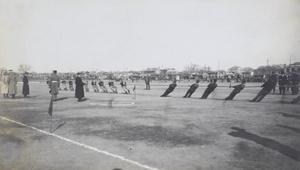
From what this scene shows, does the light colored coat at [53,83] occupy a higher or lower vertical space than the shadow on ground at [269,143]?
higher

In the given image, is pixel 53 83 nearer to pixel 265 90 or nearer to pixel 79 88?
pixel 79 88

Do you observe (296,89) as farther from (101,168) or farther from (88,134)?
(101,168)

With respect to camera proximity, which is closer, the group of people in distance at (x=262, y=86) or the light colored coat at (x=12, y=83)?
the group of people in distance at (x=262, y=86)

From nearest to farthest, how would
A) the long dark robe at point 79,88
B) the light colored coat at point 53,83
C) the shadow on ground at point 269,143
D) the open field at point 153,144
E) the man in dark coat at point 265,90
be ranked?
the open field at point 153,144 → the shadow on ground at point 269,143 → the man in dark coat at point 265,90 → the light colored coat at point 53,83 → the long dark robe at point 79,88

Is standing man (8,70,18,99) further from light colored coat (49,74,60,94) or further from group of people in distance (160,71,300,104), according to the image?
group of people in distance (160,71,300,104)

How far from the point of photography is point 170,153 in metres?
4.99

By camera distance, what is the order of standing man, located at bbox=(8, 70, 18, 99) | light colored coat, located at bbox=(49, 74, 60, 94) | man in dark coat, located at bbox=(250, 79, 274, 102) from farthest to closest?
standing man, located at bbox=(8, 70, 18, 99), light colored coat, located at bbox=(49, 74, 60, 94), man in dark coat, located at bbox=(250, 79, 274, 102)

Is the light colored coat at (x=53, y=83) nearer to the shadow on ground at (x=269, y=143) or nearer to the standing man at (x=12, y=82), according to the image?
the standing man at (x=12, y=82)

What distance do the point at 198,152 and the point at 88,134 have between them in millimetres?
3303

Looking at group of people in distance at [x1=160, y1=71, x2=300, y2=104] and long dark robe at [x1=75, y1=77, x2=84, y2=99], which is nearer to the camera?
group of people in distance at [x1=160, y1=71, x2=300, y2=104]

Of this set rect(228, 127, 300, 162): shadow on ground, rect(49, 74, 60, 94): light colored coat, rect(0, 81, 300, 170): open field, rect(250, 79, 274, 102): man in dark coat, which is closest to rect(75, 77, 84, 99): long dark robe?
rect(49, 74, 60, 94): light colored coat

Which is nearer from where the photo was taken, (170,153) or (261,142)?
(170,153)

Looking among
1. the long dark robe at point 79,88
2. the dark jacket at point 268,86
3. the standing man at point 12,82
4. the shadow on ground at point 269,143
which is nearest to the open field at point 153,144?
the shadow on ground at point 269,143

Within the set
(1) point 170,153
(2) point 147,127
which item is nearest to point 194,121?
(2) point 147,127
